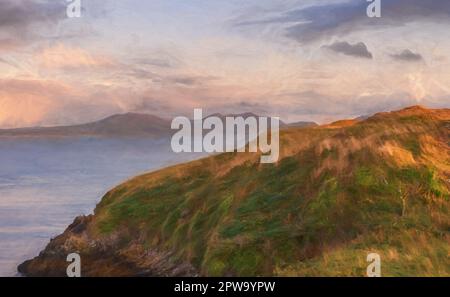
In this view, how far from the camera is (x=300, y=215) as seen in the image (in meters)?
27.9

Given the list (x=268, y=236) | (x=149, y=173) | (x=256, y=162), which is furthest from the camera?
(x=149, y=173)

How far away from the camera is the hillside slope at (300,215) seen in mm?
24984

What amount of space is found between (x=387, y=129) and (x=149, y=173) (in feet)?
60.8

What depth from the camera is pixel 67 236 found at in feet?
135

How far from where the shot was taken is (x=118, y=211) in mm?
39938

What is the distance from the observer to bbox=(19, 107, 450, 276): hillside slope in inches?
984

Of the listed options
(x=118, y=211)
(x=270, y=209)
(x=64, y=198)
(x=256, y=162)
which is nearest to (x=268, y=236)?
(x=270, y=209)
